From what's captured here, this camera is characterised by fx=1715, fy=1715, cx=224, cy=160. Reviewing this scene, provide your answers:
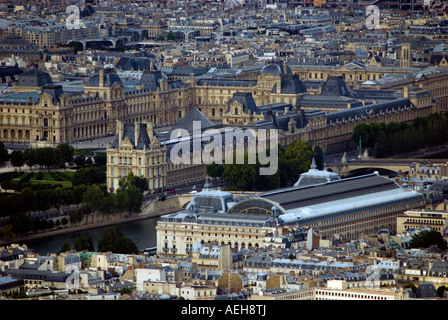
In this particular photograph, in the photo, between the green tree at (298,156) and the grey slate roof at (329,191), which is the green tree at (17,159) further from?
the grey slate roof at (329,191)

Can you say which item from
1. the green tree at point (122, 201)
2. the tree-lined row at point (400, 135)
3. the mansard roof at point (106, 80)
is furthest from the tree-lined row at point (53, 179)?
the mansard roof at point (106, 80)

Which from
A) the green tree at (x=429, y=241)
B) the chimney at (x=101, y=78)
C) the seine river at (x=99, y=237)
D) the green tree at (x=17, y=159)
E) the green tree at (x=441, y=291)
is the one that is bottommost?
the seine river at (x=99, y=237)

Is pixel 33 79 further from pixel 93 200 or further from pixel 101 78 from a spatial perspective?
pixel 93 200

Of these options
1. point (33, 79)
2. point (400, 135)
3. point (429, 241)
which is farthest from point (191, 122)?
point (429, 241)

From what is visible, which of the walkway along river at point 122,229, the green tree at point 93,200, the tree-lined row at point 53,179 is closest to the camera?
the walkway along river at point 122,229
